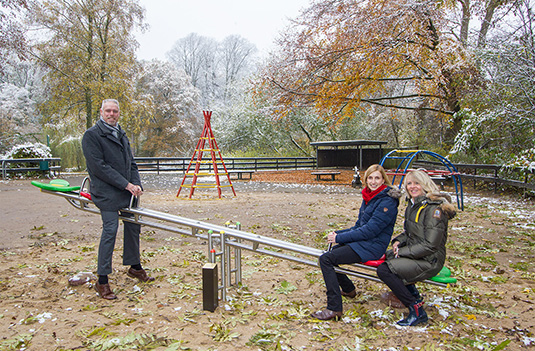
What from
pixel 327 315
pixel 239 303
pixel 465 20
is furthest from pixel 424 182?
pixel 465 20

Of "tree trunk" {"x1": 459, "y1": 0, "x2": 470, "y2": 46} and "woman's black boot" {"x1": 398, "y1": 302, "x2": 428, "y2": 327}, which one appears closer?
"woman's black boot" {"x1": 398, "y1": 302, "x2": 428, "y2": 327}

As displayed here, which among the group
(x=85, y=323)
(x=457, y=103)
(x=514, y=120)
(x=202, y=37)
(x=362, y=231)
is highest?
(x=202, y=37)

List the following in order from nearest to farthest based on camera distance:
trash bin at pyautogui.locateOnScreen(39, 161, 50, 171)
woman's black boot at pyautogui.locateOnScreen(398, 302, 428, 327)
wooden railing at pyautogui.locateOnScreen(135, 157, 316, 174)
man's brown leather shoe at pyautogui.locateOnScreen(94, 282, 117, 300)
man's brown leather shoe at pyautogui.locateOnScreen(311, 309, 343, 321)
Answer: woman's black boot at pyautogui.locateOnScreen(398, 302, 428, 327) < man's brown leather shoe at pyautogui.locateOnScreen(311, 309, 343, 321) < man's brown leather shoe at pyautogui.locateOnScreen(94, 282, 117, 300) < trash bin at pyautogui.locateOnScreen(39, 161, 50, 171) < wooden railing at pyautogui.locateOnScreen(135, 157, 316, 174)

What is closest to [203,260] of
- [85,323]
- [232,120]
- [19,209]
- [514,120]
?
[85,323]

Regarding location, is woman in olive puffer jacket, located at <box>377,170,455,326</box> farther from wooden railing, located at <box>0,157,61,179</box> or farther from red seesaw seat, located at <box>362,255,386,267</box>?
wooden railing, located at <box>0,157,61,179</box>

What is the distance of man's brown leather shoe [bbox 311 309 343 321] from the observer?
118 inches

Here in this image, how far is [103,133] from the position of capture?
3.50 m

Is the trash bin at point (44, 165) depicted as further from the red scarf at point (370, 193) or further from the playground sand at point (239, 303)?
the red scarf at point (370, 193)

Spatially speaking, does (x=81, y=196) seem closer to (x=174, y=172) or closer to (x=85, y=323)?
(x=85, y=323)

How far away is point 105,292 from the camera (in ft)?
11.1

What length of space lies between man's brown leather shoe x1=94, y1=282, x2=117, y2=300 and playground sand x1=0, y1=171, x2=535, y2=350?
6 cm

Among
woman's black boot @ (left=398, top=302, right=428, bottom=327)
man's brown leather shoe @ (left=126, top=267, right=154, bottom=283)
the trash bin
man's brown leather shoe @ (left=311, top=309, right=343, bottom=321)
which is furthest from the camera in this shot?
the trash bin

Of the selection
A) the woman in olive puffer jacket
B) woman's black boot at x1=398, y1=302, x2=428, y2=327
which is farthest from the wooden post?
woman's black boot at x1=398, y1=302, x2=428, y2=327

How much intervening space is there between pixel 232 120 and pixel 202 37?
22779 mm
